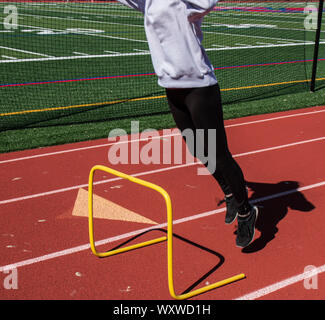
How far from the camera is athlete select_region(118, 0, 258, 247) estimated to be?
11.8 ft

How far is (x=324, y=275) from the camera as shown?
3982 millimetres

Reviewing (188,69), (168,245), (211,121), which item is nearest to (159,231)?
(168,245)

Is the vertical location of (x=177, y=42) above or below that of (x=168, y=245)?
above

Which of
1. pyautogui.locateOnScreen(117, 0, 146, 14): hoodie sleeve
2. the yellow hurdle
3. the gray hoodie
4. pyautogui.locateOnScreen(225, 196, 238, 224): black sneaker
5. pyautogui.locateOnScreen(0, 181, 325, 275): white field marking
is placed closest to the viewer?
the yellow hurdle

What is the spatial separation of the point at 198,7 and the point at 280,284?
6.93 ft

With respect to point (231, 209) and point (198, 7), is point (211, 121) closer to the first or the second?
point (198, 7)

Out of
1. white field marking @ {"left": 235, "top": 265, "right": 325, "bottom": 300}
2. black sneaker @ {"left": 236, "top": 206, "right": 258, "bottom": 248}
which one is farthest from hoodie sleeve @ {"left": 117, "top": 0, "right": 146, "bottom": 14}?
white field marking @ {"left": 235, "top": 265, "right": 325, "bottom": 300}

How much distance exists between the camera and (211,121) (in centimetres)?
382

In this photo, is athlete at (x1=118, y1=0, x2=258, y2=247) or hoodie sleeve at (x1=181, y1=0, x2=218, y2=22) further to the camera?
athlete at (x1=118, y1=0, x2=258, y2=247)

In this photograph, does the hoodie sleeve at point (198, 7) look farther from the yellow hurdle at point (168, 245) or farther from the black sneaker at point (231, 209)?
the black sneaker at point (231, 209)

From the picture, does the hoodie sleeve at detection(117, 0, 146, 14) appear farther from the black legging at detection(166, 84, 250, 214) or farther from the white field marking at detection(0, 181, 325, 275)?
the white field marking at detection(0, 181, 325, 275)

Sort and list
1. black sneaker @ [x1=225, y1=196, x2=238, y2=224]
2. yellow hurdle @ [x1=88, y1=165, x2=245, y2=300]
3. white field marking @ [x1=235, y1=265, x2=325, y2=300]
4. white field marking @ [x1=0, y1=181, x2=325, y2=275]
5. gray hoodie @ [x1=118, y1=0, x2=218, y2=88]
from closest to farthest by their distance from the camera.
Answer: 1. yellow hurdle @ [x1=88, y1=165, x2=245, y2=300]
2. gray hoodie @ [x1=118, y1=0, x2=218, y2=88]
3. white field marking @ [x1=235, y1=265, x2=325, y2=300]
4. white field marking @ [x1=0, y1=181, x2=325, y2=275]
5. black sneaker @ [x1=225, y1=196, x2=238, y2=224]
